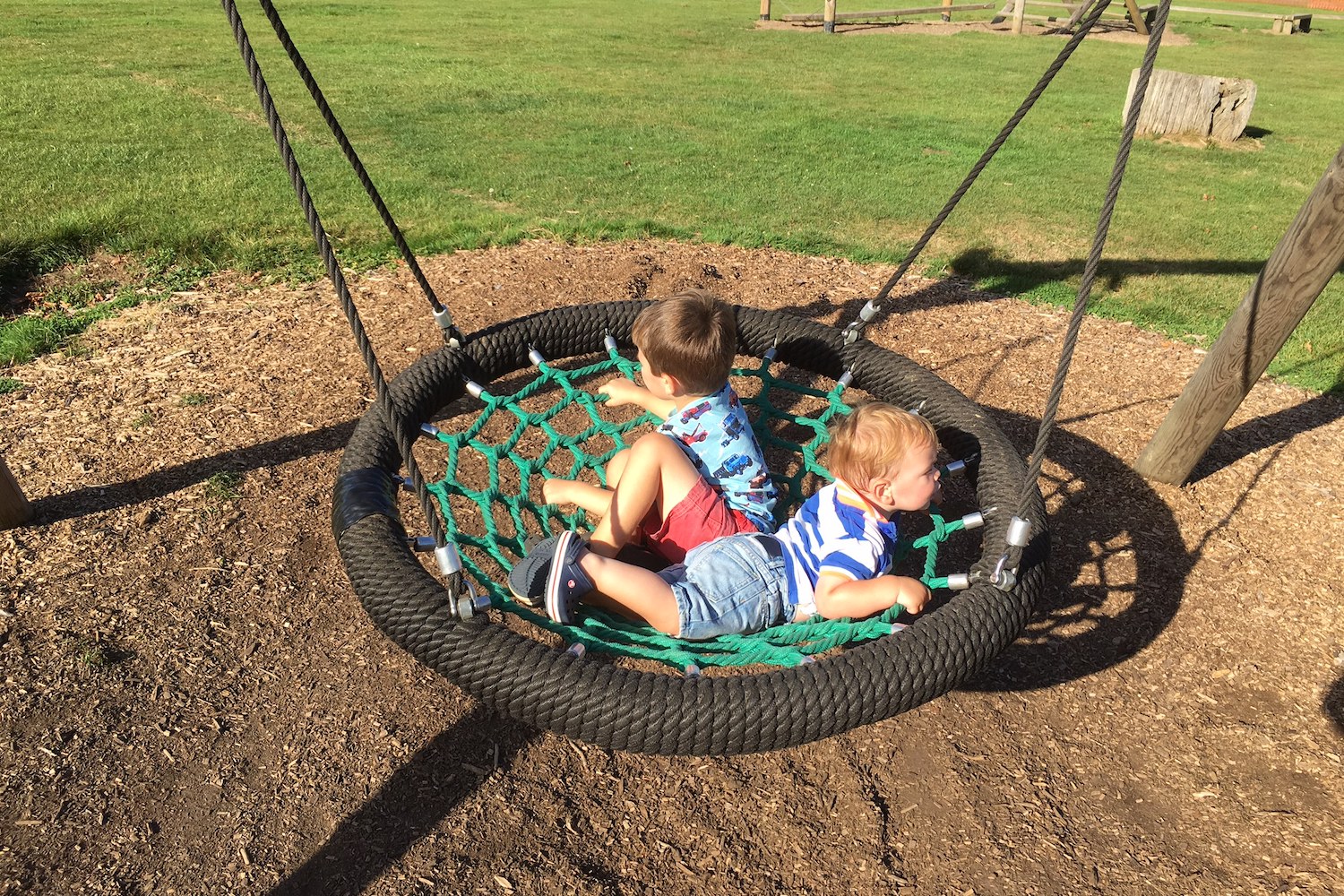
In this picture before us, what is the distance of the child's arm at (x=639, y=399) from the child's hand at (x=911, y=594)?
1000mm

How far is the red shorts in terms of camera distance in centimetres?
278

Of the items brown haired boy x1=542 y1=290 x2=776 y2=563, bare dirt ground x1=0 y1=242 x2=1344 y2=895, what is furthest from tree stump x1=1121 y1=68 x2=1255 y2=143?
brown haired boy x1=542 y1=290 x2=776 y2=563

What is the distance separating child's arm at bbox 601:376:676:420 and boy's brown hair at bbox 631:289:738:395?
21 cm

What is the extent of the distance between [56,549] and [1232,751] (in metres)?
3.92

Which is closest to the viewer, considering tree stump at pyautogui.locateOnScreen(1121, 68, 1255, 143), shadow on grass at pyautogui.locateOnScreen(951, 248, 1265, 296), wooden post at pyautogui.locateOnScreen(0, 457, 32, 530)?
wooden post at pyautogui.locateOnScreen(0, 457, 32, 530)

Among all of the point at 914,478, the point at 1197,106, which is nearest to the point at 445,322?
the point at 914,478

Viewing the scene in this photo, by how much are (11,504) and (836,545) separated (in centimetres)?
287

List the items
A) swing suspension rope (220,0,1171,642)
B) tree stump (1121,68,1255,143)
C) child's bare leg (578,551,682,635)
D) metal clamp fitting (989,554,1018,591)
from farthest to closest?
tree stump (1121,68,1255,143), child's bare leg (578,551,682,635), metal clamp fitting (989,554,1018,591), swing suspension rope (220,0,1171,642)

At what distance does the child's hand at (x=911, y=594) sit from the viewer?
2.40 m

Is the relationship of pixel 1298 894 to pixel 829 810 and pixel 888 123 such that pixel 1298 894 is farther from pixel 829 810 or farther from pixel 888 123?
pixel 888 123

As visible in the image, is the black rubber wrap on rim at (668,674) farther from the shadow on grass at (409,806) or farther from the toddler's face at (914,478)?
the shadow on grass at (409,806)

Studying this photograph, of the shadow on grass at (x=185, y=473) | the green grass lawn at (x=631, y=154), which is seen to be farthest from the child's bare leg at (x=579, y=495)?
the green grass lawn at (x=631, y=154)

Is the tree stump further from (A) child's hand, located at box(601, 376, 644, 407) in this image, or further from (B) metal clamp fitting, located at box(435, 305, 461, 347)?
(B) metal clamp fitting, located at box(435, 305, 461, 347)

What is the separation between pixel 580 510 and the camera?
343 cm
